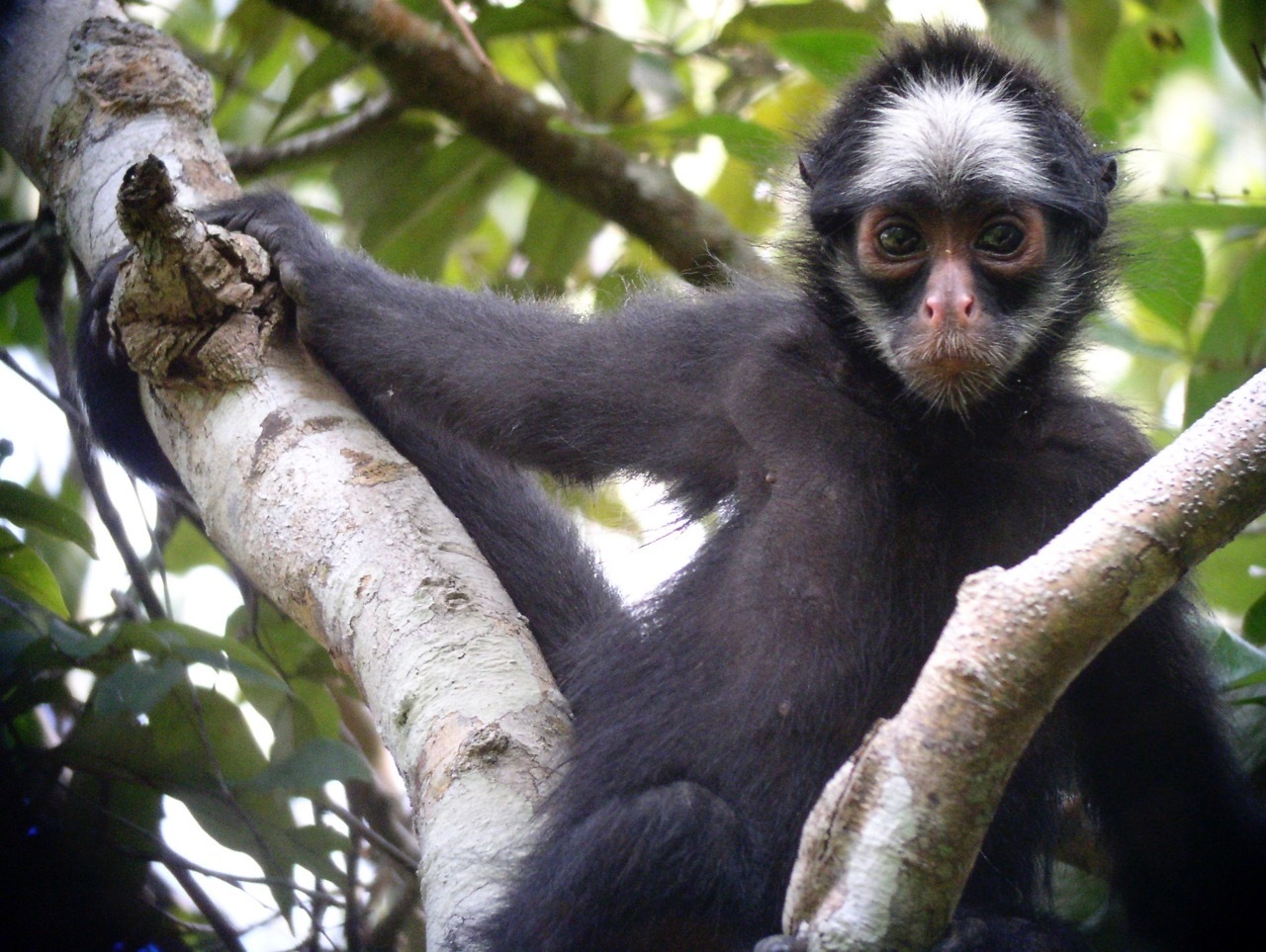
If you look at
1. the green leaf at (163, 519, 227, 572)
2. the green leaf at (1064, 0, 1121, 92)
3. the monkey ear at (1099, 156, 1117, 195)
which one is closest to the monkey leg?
the monkey ear at (1099, 156, 1117, 195)

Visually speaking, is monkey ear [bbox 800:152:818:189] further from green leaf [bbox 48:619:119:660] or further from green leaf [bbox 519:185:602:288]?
green leaf [bbox 48:619:119:660]

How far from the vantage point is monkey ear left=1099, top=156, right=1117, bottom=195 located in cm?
405

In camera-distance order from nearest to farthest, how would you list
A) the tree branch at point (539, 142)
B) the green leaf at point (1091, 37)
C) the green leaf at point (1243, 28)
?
the green leaf at point (1243, 28), the tree branch at point (539, 142), the green leaf at point (1091, 37)

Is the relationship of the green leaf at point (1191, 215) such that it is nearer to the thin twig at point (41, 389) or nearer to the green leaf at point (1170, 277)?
the green leaf at point (1170, 277)

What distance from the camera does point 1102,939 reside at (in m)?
3.81

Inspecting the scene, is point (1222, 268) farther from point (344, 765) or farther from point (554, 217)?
point (344, 765)

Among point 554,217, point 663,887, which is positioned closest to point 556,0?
point 554,217

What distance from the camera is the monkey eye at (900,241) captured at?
3701 millimetres

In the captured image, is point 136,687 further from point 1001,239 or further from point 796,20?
point 796,20

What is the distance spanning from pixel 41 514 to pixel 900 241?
2.74m

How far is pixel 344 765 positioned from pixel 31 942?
90 cm

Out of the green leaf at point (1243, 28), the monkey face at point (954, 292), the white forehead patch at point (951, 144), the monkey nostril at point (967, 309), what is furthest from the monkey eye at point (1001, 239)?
the green leaf at point (1243, 28)

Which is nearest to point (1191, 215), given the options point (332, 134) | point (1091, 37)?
point (1091, 37)

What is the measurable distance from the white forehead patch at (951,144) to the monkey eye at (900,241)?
118mm
